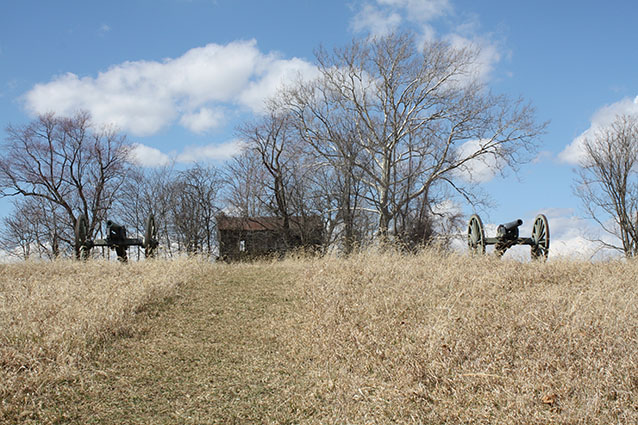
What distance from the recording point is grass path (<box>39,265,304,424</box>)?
4.84 m

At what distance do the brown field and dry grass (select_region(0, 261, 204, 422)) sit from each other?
3 cm

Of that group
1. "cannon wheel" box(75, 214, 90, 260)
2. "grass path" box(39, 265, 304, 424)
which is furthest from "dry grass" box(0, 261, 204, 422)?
"cannon wheel" box(75, 214, 90, 260)

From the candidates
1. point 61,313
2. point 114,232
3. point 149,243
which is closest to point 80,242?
point 114,232

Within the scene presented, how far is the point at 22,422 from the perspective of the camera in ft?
15.1

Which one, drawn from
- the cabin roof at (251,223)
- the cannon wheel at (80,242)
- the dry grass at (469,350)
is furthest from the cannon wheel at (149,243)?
the cabin roof at (251,223)

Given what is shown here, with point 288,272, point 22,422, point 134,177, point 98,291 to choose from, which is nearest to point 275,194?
point 134,177

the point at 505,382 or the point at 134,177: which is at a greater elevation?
the point at 134,177

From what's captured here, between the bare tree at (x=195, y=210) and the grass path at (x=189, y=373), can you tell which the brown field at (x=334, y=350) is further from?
the bare tree at (x=195, y=210)

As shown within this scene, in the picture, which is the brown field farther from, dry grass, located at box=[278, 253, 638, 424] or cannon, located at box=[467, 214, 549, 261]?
cannon, located at box=[467, 214, 549, 261]

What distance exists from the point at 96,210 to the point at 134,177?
2814mm

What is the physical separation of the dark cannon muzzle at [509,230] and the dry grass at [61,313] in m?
8.08

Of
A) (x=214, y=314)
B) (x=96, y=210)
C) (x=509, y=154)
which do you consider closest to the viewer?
(x=214, y=314)

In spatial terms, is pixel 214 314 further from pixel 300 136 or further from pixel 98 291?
pixel 300 136

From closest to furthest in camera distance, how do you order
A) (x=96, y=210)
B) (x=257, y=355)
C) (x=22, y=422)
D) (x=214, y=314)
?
(x=22, y=422) → (x=257, y=355) → (x=214, y=314) → (x=96, y=210)
